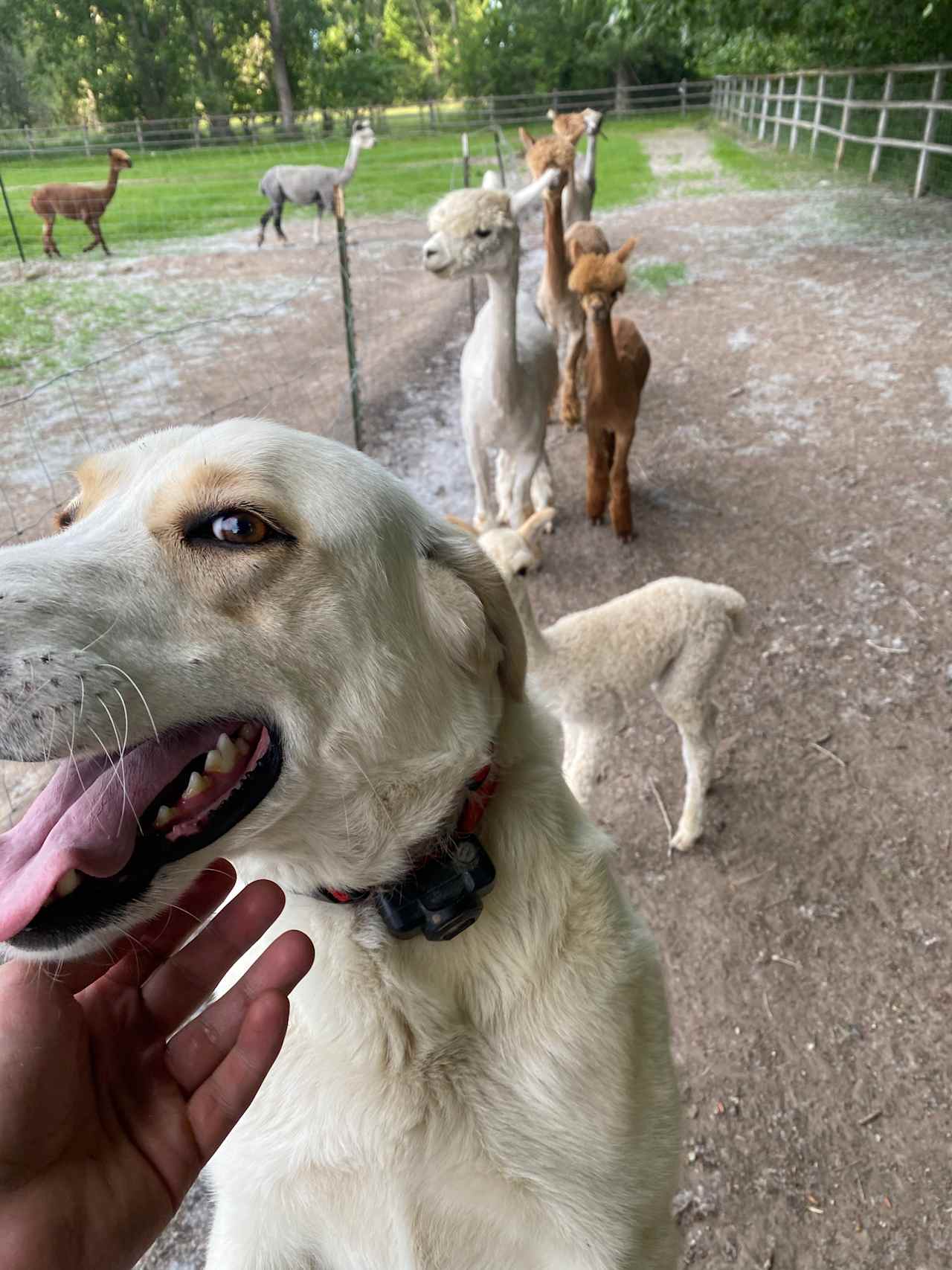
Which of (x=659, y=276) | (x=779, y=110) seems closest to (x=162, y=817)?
(x=659, y=276)

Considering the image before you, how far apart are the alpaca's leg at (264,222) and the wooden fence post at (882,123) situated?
36.6 feet

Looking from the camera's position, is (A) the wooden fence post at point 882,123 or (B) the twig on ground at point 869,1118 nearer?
(B) the twig on ground at point 869,1118

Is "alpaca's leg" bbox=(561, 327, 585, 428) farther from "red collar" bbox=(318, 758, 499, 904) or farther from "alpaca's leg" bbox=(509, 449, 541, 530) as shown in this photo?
"red collar" bbox=(318, 758, 499, 904)

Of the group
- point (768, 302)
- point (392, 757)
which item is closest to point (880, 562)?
point (392, 757)

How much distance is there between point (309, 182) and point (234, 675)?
1011 cm

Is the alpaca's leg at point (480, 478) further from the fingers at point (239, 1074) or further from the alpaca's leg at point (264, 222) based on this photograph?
the alpaca's leg at point (264, 222)

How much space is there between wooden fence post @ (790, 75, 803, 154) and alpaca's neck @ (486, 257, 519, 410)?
717 inches

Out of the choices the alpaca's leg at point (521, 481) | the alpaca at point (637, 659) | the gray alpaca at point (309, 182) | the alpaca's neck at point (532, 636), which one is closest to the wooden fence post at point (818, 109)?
the gray alpaca at point (309, 182)

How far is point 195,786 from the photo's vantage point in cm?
122

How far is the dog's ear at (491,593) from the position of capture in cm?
149

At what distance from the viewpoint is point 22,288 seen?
12.2 ft

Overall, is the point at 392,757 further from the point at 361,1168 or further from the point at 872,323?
the point at 872,323

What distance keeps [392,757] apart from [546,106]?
95.2 ft

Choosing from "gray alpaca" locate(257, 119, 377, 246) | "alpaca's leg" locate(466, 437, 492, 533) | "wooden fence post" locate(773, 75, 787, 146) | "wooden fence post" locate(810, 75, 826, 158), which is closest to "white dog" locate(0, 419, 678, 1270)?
"alpaca's leg" locate(466, 437, 492, 533)
